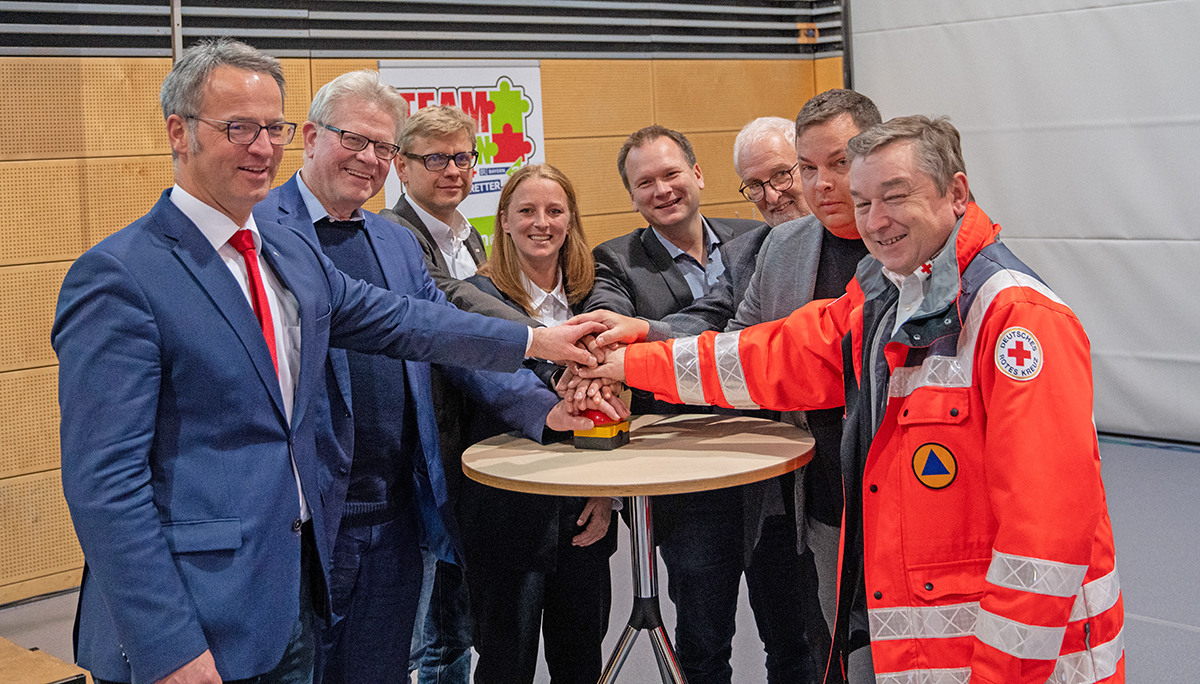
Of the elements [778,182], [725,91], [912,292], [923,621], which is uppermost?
[725,91]

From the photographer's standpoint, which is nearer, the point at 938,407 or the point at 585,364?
the point at 938,407

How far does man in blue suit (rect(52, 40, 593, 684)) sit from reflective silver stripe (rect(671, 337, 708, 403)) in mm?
882

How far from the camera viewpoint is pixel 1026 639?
5.53 ft

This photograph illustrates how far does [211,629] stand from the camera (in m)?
1.75

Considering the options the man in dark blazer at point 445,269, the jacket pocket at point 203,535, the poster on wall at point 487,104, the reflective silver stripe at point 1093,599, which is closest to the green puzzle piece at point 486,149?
the poster on wall at point 487,104

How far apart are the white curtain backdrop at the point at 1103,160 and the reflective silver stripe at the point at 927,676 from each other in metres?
5.09

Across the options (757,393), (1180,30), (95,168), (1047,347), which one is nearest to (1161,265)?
(1180,30)

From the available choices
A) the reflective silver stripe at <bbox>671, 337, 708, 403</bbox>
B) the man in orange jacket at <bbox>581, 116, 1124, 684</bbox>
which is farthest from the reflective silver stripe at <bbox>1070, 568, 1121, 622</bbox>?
the reflective silver stripe at <bbox>671, 337, 708, 403</bbox>

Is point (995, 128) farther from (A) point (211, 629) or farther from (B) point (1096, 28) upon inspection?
(A) point (211, 629)

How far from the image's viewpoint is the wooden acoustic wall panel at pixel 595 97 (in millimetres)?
6453

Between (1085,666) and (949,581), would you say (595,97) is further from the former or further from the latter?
(1085,666)

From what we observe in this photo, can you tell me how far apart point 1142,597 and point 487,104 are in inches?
166

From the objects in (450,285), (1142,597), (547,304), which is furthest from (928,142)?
(1142,597)

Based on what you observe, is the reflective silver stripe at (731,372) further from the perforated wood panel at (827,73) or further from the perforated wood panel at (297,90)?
the perforated wood panel at (827,73)
